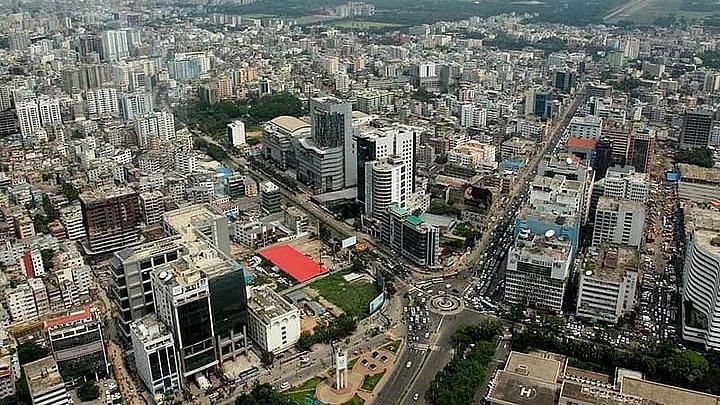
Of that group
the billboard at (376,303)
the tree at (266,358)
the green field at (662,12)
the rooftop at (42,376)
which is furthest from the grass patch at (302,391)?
the green field at (662,12)

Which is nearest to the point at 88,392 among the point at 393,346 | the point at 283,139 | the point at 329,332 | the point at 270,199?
the point at 329,332

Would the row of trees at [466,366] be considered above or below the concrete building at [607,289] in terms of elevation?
below

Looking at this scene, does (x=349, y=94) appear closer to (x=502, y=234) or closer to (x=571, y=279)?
(x=502, y=234)

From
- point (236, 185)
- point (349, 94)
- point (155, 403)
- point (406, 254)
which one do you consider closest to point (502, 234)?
point (406, 254)

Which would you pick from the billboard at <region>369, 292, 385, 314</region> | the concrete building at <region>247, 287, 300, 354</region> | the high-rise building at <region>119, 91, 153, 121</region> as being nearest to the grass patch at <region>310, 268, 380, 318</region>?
the billboard at <region>369, 292, 385, 314</region>

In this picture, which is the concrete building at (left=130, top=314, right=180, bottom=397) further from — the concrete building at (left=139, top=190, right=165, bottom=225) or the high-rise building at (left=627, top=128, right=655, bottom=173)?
the high-rise building at (left=627, top=128, right=655, bottom=173)

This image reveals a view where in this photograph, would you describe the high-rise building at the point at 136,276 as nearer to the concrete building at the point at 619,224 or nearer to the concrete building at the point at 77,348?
the concrete building at the point at 77,348

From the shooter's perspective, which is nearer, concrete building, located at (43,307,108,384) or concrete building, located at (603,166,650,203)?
concrete building, located at (43,307,108,384)

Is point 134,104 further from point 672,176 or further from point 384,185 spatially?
point 672,176
